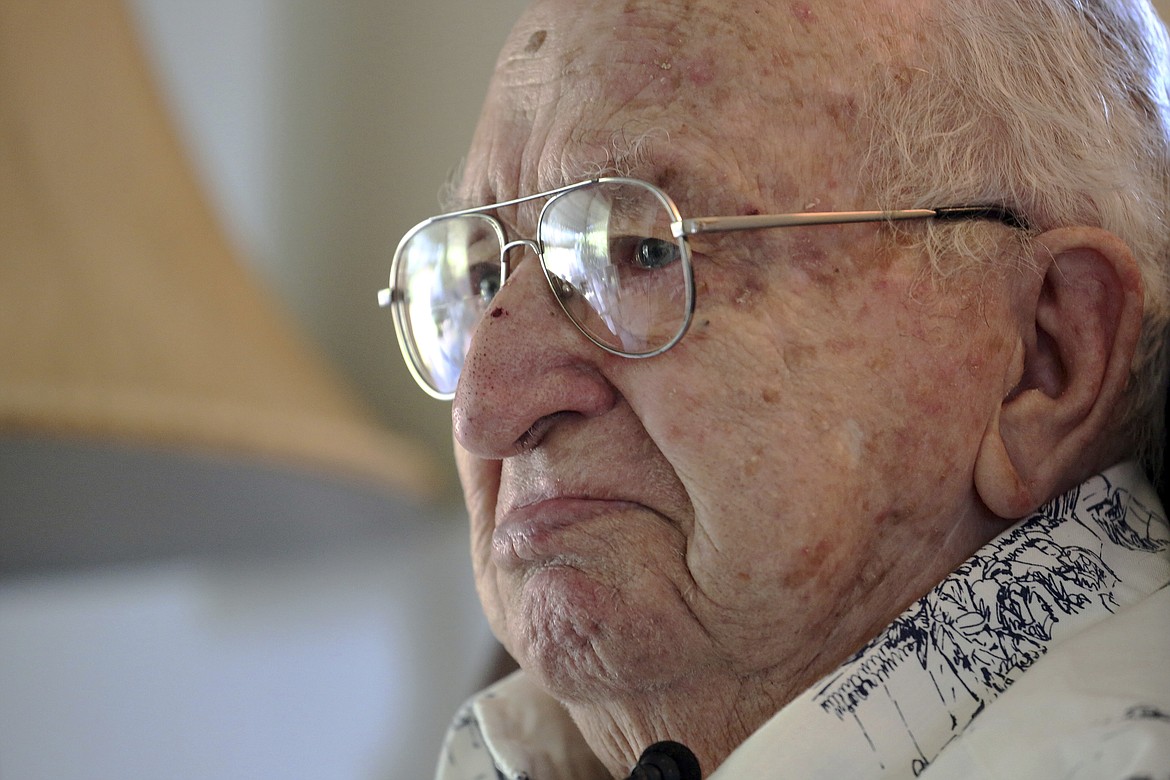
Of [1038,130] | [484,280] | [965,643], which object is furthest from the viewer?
[484,280]

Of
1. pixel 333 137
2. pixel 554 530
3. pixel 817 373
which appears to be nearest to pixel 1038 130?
pixel 817 373

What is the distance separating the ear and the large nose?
1.23 feet

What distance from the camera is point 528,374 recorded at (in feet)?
3.28

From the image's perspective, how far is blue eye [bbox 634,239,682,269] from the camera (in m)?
0.97

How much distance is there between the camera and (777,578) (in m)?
0.93

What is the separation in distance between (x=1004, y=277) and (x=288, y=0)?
233 cm

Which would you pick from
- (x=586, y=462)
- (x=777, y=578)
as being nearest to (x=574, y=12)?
(x=586, y=462)

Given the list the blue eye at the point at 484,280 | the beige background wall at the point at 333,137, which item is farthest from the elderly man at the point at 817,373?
the beige background wall at the point at 333,137

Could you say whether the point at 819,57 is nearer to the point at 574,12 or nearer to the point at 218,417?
the point at 574,12

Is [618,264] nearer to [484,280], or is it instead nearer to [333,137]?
[484,280]

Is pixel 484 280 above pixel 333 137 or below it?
below

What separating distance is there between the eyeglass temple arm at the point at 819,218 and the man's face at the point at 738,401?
0.01 m

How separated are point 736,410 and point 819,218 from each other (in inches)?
7.4

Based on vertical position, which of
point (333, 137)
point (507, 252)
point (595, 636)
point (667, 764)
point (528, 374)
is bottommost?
point (667, 764)
